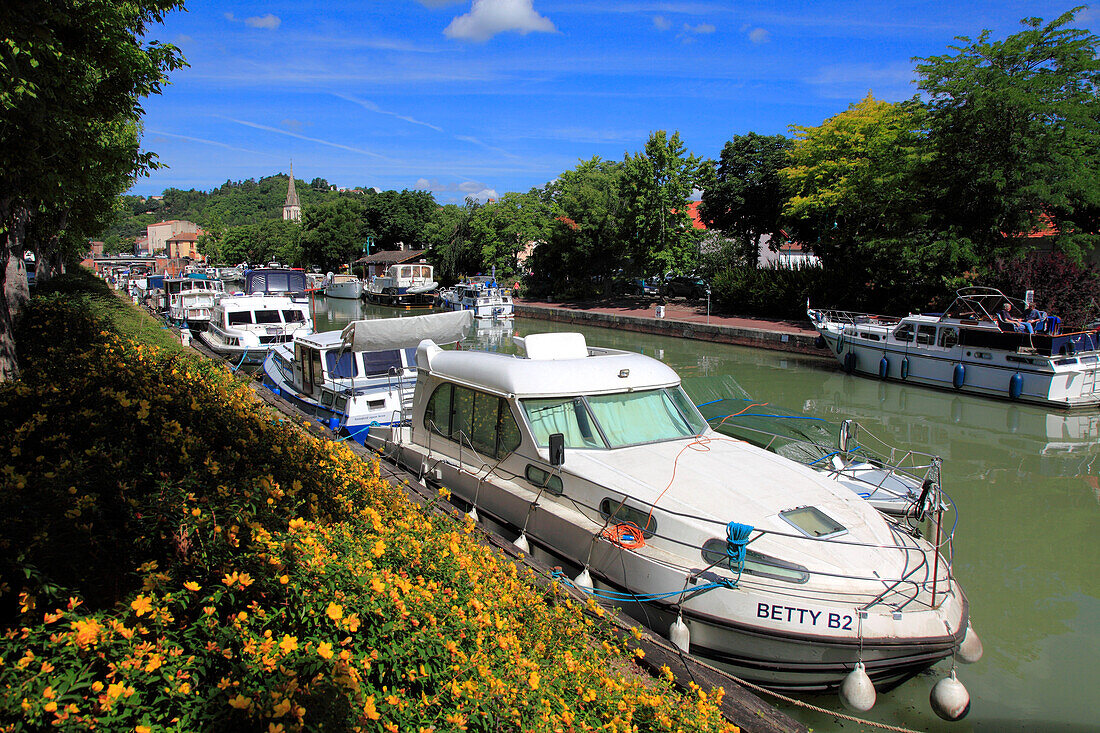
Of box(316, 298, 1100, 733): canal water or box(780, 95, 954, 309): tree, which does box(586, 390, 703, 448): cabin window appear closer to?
box(316, 298, 1100, 733): canal water

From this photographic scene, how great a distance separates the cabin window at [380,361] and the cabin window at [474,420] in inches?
185

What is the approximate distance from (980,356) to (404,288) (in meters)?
42.2

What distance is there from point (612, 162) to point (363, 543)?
2225 inches

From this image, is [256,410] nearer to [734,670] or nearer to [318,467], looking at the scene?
[318,467]

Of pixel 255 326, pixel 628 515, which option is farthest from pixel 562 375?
pixel 255 326

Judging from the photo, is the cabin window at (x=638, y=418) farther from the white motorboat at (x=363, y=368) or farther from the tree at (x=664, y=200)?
the tree at (x=664, y=200)

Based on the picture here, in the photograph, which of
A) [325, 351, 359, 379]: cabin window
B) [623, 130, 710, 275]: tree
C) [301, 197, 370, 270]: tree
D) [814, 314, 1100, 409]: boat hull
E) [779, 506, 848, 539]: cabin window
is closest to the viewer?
[779, 506, 848, 539]: cabin window

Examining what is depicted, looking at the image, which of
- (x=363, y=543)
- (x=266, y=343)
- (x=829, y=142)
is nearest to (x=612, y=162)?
(x=829, y=142)

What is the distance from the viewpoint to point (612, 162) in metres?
56.6

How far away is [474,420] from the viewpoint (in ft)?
26.6

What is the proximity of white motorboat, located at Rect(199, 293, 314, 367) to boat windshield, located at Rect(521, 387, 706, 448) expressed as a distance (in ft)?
60.6

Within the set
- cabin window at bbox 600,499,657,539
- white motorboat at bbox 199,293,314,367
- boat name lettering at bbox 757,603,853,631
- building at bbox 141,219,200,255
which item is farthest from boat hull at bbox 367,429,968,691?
building at bbox 141,219,200,255

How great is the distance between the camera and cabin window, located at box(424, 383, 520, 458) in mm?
7539

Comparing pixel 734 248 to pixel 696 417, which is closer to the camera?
pixel 696 417
